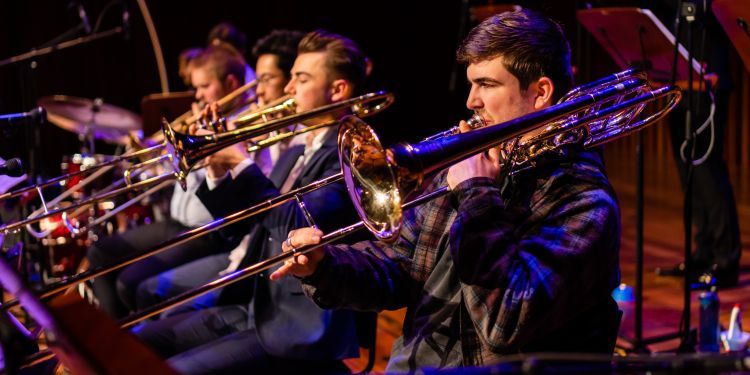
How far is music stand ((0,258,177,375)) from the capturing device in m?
1.14

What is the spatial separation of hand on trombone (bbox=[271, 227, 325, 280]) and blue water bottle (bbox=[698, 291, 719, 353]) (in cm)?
184

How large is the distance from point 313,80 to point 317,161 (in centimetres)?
38

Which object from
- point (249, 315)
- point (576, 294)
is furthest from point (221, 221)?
point (576, 294)

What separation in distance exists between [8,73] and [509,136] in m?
7.01

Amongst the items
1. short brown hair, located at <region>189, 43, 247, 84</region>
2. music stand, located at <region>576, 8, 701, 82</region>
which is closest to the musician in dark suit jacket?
music stand, located at <region>576, 8, 701, 82</region>

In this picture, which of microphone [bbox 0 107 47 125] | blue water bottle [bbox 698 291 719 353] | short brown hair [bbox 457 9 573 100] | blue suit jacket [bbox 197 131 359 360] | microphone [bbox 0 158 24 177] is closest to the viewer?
short brown hair [bbox 457 9 573 100]

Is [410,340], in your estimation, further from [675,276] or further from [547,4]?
[675,276]

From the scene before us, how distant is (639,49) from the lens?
331 cm

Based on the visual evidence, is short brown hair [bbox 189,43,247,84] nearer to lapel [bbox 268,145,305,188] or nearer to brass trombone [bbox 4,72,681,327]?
lapel [bbox 268,145,305,188]

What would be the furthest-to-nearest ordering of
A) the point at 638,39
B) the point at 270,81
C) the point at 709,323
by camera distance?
the point at 270,81, the point at 638,39, the point at 709,323

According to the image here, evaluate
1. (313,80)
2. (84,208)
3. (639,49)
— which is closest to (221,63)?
(84,208)

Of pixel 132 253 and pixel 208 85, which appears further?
pixel 208 85

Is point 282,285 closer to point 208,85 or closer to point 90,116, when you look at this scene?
point 208,85

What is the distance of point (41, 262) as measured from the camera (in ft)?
12.0
